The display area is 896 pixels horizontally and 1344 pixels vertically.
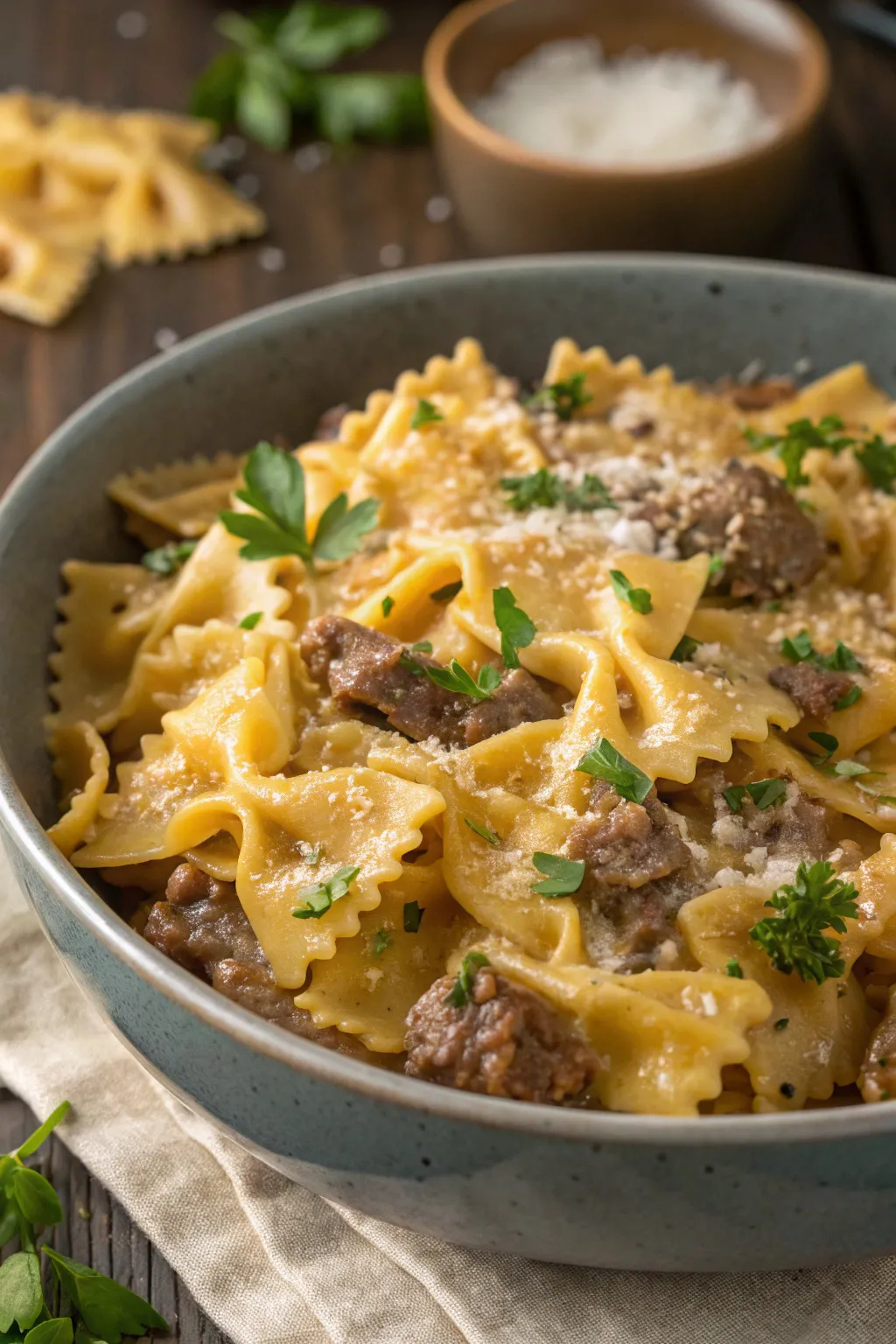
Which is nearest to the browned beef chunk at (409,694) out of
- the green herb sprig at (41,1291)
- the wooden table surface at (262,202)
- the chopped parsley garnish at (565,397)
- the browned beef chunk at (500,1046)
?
the browned beef chunk at (500,1046)

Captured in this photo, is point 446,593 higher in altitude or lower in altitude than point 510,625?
lower

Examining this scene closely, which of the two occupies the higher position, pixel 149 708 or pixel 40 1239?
pixel 149 708

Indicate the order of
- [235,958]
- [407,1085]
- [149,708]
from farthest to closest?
1. [149,708]
2. [235,958]
3. [407,1085]

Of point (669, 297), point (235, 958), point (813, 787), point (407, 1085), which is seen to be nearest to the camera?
point (407, 1085)

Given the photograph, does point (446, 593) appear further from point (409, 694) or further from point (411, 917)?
point (411, 917)

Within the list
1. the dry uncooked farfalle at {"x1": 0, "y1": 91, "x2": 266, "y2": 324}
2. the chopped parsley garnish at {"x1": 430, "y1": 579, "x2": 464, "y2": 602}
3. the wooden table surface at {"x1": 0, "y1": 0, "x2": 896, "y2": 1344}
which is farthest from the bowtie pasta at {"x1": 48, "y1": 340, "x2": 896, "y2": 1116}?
the dry uncooked farfalle at {"x1": 0, "y1": 91, "x2": 266, "y2": 324}

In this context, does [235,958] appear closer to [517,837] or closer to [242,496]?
[517,837]

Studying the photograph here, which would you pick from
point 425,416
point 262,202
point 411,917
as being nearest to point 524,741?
point 411,917

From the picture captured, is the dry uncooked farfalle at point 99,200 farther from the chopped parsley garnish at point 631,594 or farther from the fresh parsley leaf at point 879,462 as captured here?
the chopped parsley garnish at point 631,594

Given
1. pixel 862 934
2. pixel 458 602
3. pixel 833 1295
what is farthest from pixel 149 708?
pixel 833 1295
